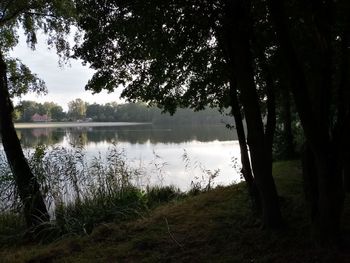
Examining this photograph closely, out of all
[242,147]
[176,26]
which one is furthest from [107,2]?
[242,147]

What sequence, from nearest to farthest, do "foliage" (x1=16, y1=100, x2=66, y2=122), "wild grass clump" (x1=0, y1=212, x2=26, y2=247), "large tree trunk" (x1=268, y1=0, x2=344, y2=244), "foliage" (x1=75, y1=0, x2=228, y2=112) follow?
1. "large tree trunk" (x1=268, y1=0, x2=344, y2=244)
2. "foliage" (x1=75, y1=0, x2=228, y2=112)
3. "wild grass clump" (x1=0, y1=212, x2=26, y2=247)
4. "foliage" (x1=16, y1=100, x2=66, y2=122)

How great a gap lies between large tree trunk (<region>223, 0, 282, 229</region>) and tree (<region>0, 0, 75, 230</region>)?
11.3 feet

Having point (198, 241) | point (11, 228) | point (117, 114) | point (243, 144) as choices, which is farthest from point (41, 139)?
point (117, 114)

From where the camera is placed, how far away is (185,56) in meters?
4.65

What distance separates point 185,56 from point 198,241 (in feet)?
7.00

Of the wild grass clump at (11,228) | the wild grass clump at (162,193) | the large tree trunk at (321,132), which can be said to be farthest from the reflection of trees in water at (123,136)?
the large tree trunk at (321,132)

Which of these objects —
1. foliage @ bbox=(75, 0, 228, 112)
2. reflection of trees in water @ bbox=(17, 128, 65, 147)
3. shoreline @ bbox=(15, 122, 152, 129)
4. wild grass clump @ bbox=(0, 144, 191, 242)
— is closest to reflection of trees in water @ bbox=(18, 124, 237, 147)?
reflection of trees in water @ bbox=(17, 128, 65, 147)

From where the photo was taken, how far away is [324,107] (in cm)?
313

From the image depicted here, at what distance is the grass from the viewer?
11.2 ft

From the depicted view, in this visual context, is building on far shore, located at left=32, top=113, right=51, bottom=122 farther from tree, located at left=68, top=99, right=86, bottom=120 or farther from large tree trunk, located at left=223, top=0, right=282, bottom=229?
large tree trunk, located at left=223, top=0, right=282, bottom=229

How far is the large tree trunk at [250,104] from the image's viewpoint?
381 cm

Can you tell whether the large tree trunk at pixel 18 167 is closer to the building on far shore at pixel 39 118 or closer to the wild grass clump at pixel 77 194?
the wild grass clump at pixel 77 194

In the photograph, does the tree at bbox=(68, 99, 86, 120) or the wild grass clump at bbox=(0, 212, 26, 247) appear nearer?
the wild grass clump at bbox=(0, 212, 26, 247)

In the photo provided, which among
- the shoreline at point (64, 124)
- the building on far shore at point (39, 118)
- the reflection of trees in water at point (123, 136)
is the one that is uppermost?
the building on far shore at point (39, 118)
